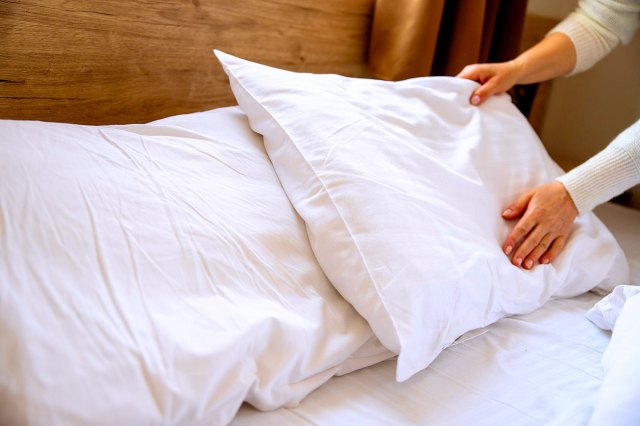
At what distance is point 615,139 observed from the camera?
1.11 metres

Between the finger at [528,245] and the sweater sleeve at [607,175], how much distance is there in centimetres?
13

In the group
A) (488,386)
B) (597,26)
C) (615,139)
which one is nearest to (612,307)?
(488,386)

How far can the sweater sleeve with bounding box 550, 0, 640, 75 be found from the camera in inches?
52.6

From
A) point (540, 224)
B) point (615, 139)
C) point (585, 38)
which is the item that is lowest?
point (540, 224)

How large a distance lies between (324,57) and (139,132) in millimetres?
696

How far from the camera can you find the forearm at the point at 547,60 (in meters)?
1.27

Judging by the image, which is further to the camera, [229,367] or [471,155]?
[471,155]

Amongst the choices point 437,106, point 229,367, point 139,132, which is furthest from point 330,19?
point 229,367

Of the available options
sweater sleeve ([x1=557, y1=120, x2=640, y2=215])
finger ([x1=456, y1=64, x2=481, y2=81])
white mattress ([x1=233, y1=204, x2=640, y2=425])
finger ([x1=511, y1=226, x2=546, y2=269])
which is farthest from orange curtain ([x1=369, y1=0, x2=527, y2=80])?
white mattress ([x1=233, y1=204, x2=640, y2=425])

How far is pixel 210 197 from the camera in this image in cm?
80

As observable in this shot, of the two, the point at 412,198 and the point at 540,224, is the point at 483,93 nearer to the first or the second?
the point at 540,224

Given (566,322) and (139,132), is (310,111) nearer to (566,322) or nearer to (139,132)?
(139,132)

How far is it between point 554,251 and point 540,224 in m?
0.05

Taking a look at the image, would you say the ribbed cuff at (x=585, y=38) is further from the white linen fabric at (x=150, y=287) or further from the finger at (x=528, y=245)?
the white linen fabric at (x=150, y=287)
